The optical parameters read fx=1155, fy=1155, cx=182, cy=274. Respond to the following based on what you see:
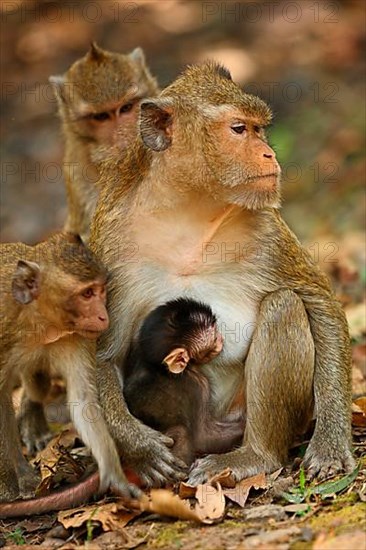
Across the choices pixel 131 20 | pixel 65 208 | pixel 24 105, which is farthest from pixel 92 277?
pixel 131 20

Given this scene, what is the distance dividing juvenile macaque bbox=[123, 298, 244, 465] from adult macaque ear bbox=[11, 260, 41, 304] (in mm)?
760

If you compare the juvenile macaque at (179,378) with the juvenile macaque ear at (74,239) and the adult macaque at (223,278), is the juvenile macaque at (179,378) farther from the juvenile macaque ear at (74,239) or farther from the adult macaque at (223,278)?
the juvenile macaque ear at (74,239)

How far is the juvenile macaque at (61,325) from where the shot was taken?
666 cm

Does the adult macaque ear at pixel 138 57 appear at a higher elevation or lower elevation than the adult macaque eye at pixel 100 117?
higher

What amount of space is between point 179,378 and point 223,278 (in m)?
0.67

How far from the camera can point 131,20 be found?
731 inches

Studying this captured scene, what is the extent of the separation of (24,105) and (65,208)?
9.57 feet

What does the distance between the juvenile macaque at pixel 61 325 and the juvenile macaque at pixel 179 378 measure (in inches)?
14.9

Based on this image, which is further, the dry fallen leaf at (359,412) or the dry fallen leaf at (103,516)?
the dry fallen leaf at (359,412)

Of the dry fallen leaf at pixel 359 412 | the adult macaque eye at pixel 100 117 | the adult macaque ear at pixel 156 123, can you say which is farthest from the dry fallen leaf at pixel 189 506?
the adult macaque eye at pixel 100 117

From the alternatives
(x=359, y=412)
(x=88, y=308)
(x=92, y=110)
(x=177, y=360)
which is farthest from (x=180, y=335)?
(x=92, y=110)

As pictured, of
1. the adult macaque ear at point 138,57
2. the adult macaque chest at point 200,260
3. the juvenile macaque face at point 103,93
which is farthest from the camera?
the adult macaque ear at point 138,57

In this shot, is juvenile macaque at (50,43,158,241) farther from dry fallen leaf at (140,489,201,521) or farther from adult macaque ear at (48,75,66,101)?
dry fallen leaf at (140,489,201,521)

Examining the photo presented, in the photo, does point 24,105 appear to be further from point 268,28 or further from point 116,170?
point 116,170
